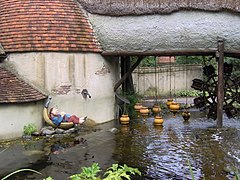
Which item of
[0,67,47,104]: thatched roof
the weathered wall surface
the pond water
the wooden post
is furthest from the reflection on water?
the weathered wall surface

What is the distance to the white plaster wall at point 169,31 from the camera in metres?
11.1

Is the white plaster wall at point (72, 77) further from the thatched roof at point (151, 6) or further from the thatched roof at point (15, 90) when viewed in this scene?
the thatched roof at point (151, 6)

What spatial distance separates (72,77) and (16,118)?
96.8 inches

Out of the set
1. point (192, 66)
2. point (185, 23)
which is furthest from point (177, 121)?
point (192, 66)

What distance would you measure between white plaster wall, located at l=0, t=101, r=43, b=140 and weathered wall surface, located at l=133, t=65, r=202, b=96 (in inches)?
430

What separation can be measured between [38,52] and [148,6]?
151 inches

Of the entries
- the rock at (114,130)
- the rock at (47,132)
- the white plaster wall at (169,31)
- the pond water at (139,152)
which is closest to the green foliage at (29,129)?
the rock at (47,132)

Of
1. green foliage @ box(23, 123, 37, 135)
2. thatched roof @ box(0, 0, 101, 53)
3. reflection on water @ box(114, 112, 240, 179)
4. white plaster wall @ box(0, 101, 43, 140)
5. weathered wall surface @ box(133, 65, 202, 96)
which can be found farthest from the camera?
weathered wall surface @ box(133, 65, 202, 96)

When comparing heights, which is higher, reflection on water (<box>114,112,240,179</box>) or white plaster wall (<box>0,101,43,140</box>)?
white plaster wall (<box>0,101,43,140</box>)

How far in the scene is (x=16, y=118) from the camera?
10047 mm

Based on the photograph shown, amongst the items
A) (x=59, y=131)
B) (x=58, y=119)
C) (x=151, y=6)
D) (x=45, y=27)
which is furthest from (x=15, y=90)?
(x=151, y=6)

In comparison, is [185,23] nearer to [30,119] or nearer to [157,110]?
[157,110]

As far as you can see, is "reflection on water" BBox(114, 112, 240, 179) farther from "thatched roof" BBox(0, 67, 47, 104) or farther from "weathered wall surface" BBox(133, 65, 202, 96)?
"weathered wall surface" BBox(133, 65, 202, 96)

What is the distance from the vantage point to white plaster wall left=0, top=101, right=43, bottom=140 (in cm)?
975
